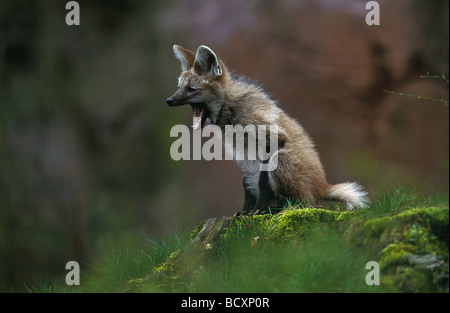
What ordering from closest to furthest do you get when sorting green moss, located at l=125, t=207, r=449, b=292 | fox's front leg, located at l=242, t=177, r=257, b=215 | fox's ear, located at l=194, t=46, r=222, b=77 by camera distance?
green moss, located at l=125, t=207, r=449, b=292 → fox's ear, located at l=194, t=46, r=222, b=77 → fox's front leg, located at l=242, t=177, r=257, b=215

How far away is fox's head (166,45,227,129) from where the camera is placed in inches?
156

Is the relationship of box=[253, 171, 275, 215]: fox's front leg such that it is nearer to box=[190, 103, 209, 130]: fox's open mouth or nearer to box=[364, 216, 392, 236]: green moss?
box=[190, 103, 209, 130]: fox's open mouth

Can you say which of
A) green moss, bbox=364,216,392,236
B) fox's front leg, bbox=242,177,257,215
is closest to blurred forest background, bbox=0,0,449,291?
fox's front leg, bbox=242,177,257,215

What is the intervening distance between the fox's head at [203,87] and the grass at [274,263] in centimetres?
93

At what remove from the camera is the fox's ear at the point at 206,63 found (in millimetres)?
3926

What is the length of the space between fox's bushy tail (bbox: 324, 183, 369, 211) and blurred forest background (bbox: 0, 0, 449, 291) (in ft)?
6.03

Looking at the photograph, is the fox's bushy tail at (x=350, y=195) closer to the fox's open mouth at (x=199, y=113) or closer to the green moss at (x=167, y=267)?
the fox's open mouth at (x=199, y=113)

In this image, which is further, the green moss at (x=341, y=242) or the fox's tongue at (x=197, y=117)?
the fox's tongue at (x=197, y=117)

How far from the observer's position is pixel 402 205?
134 inches

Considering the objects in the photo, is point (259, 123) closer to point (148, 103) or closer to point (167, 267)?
point (167, 267)

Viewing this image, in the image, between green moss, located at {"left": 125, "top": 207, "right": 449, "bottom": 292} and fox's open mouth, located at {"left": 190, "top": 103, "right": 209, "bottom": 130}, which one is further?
fox's open mouth, located at {"left": 190, "top": 103, "right": 209, "bottom": 130}

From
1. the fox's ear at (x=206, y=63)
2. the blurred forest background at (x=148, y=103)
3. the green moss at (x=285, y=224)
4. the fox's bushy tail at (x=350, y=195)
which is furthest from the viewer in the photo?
the blurred forest background at (x=148, y=103)

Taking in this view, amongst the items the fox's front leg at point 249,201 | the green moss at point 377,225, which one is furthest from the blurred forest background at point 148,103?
the green moss at point 377,225

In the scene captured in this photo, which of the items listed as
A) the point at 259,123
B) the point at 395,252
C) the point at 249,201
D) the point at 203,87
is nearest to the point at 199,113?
the point at 203,87
